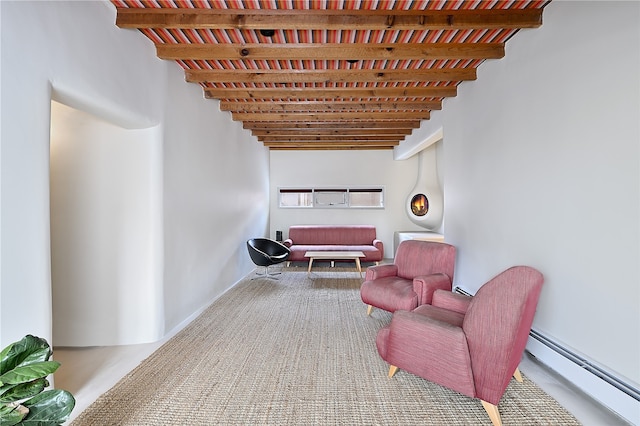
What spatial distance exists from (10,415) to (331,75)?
3391 mm

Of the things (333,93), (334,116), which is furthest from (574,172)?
(334,116)

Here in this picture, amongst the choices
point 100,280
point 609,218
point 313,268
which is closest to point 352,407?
point 609,218

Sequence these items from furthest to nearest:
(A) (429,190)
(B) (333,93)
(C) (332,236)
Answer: (C) (332,236) → (A) (429,190) → (B) (333,93)

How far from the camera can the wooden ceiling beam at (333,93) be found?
12.2ft

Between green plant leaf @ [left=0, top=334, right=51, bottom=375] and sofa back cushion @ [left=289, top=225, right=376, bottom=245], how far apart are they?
5.66 meters

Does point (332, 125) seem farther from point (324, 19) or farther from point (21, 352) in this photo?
point (21, 352)

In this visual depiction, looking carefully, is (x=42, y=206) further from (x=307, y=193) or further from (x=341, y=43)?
(x=307, y=193)

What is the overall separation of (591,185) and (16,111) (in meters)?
3.31

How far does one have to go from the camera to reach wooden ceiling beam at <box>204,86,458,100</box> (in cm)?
373

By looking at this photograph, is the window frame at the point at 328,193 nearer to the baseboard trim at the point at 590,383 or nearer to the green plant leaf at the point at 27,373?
the baseboard trim at the point at 590,383

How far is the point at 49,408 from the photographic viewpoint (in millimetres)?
1092

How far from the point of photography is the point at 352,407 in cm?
179

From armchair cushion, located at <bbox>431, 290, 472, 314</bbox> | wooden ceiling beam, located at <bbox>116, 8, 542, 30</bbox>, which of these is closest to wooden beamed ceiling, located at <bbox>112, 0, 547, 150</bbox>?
wooden ceiling beam, located at <bbox>116, 8, 542, 30</bbox>

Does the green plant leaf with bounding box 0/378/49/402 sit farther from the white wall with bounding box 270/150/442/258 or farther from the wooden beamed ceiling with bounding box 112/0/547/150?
the white wall with bounding box 270/150/442/258
